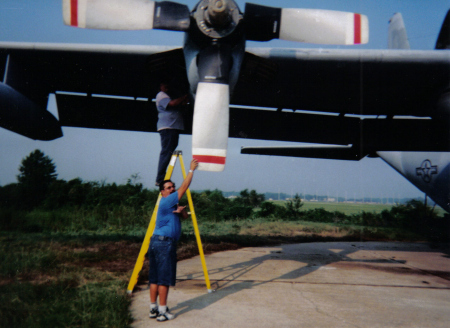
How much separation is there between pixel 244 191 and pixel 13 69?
20046mm

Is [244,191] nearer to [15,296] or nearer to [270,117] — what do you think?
[270,117]

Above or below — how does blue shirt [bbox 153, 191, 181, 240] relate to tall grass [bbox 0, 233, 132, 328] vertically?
above

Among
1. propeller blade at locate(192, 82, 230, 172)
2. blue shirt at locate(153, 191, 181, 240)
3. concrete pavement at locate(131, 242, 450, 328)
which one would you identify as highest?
propeller blade at locate(192, 82, 230, 172)

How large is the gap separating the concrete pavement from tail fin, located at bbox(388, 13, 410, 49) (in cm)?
817

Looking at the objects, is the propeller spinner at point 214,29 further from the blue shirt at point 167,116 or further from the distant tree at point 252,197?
the distant tree at point 252,197

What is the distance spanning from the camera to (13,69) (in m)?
5.50

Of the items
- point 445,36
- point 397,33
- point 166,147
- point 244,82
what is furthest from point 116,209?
point 397,33

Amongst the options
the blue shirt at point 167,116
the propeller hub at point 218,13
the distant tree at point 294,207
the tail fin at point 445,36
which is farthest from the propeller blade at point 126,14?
the distant tree at point 294,207

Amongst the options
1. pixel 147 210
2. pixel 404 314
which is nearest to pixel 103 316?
pixel 404 314

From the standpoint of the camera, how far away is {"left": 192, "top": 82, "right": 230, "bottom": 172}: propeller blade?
350 cm

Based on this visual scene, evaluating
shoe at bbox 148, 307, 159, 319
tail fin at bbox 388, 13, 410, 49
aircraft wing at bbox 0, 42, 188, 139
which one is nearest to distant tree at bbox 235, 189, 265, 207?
tail fin at bbox 388, 13, 410, 49

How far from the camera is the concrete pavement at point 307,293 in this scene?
298cm

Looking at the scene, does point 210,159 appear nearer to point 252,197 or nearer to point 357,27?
point 357,27

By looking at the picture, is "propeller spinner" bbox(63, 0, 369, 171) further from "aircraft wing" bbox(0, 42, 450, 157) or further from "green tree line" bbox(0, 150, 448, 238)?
"green tree line" bbox(0, 150, 448, 238)
